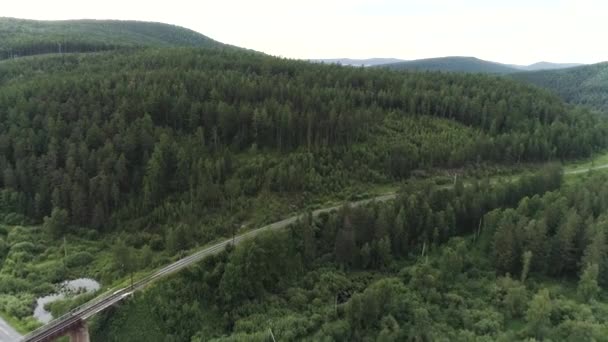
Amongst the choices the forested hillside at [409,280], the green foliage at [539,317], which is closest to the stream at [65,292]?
the forested hillside at [409,280]

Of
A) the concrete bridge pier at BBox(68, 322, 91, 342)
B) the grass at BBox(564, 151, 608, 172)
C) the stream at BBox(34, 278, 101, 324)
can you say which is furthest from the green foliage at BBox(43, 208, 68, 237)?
the grass at BBox(564, 151, 608, 172)

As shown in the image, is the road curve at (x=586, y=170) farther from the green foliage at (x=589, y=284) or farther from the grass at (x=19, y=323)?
the grass at (x=19, y=323)

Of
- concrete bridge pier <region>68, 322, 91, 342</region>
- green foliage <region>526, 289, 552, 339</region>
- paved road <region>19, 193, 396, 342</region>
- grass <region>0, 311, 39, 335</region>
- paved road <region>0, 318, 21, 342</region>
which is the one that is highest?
green foliage <region>526, 289, 552, 339</region>

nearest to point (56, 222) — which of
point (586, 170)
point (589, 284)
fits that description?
point (589, 284)

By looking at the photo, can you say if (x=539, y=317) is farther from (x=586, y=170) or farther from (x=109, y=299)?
(x=586, y=170)

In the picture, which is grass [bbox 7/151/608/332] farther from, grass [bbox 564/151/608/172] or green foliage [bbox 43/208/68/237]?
green foliage [bbox 43/208/68/237]

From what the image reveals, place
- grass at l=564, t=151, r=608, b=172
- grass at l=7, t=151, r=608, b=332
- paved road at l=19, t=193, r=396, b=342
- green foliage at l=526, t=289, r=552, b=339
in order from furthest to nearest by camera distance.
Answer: grass at l=564, t=151, r=608, b=172 → grass at l=7, t=151, r=608, b=332 → green foliage at l=526, t=289, r=552, b=339 → paved road at l=19, t=193, r=396, b=342

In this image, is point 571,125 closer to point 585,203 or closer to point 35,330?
point 585,203

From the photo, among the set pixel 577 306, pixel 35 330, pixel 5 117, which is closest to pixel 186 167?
pixel 35 330
